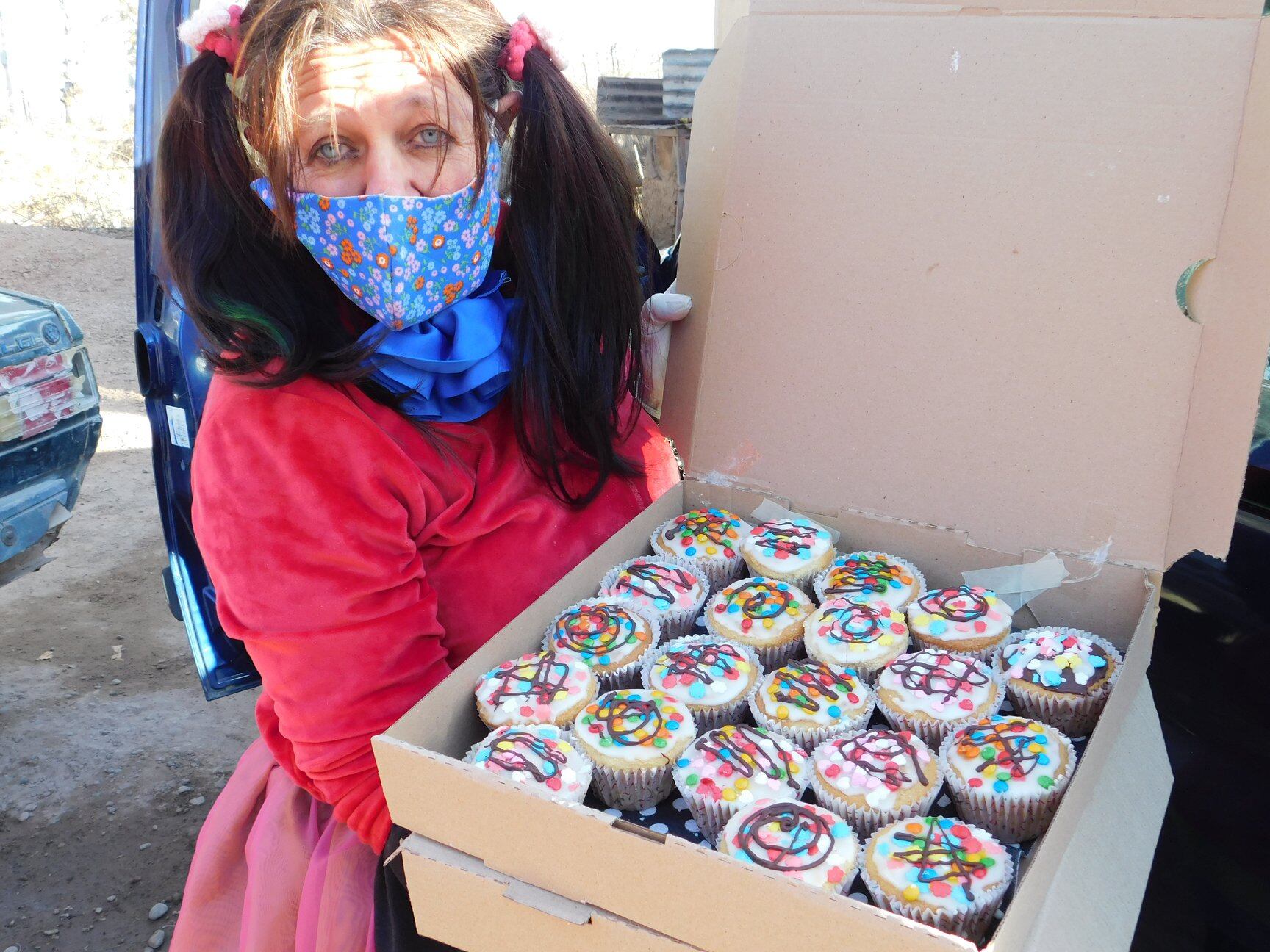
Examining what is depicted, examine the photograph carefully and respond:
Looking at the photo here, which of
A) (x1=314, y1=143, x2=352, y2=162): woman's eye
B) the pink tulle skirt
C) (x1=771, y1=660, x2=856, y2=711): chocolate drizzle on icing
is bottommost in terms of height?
the pink tulle skirt

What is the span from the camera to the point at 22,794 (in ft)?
10.9

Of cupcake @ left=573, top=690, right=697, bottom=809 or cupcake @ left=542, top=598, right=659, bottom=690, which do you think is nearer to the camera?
cupcake @ left=573, top=690, right=697, bottom=809

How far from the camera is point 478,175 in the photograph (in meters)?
1.59

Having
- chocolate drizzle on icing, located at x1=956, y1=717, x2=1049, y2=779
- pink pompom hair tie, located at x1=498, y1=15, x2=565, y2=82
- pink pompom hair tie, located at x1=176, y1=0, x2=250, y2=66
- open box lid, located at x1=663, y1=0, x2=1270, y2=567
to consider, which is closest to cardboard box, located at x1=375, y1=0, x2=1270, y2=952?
open box lid, located at x1=663, y1=0, x2=1270, y2=567

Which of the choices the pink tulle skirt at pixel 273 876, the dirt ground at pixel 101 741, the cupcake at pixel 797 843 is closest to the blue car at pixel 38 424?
the dirt ground at pixel 101 741

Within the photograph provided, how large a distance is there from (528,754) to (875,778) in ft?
1.77

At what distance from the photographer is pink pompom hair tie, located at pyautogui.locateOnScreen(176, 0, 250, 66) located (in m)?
1.47

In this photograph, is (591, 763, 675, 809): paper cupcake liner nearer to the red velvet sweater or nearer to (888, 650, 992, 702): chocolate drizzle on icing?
the red velvet sweater

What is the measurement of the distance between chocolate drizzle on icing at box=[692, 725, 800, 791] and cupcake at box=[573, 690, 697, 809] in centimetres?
5

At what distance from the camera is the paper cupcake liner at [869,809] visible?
4.72ft

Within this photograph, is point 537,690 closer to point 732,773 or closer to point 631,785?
point 631,785

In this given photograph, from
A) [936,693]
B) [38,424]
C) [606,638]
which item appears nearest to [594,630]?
[606,638]

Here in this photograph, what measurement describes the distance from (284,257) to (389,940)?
1.12 m

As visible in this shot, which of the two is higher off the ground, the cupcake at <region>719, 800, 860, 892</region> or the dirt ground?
the cupcake at <region>719, 800, 860, 892</region>
